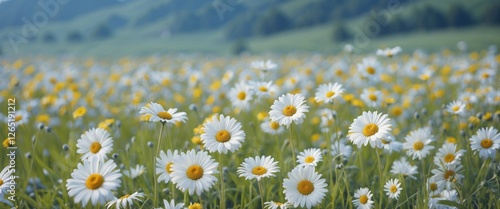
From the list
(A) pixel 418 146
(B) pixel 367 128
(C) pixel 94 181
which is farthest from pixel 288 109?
(C) pixel 94 181

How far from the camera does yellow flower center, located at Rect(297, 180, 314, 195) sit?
6.70ft

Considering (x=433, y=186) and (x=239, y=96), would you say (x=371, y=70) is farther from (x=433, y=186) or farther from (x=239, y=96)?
(x=433, y=186)

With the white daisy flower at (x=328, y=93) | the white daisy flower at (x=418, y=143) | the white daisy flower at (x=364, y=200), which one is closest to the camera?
the white daisy flower at (x=364, y=200)

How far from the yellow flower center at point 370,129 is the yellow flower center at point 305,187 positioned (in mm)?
382

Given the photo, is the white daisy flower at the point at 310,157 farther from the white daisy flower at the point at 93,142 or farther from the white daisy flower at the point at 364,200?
the white daisy flower at the point at 93,142

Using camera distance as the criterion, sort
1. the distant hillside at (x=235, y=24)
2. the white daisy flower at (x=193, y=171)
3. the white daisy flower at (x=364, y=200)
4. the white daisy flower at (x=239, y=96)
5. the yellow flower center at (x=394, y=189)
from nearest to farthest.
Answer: the white daisy flower at (x=193, y=171) → the white daisy flower at (x=364, y=200) → the yellow flower center at (x=394, y=189) → the white daisy flower at (x=239, y=96) → the distant hillside at (x=235, y=24)

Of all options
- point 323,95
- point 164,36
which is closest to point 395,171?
point 323,95

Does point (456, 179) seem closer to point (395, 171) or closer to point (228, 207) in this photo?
point (395, 171)

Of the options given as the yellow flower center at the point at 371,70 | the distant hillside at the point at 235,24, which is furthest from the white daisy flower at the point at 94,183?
the distant hillside at the point at 235,24

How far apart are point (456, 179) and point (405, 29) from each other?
35944 millimetres

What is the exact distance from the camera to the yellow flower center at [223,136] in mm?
2160

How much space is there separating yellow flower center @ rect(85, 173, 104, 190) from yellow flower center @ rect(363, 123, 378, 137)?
127 centimetres

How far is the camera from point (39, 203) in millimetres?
2449

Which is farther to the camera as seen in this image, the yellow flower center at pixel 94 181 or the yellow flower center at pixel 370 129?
the yellow flower center at pixel 370 129
